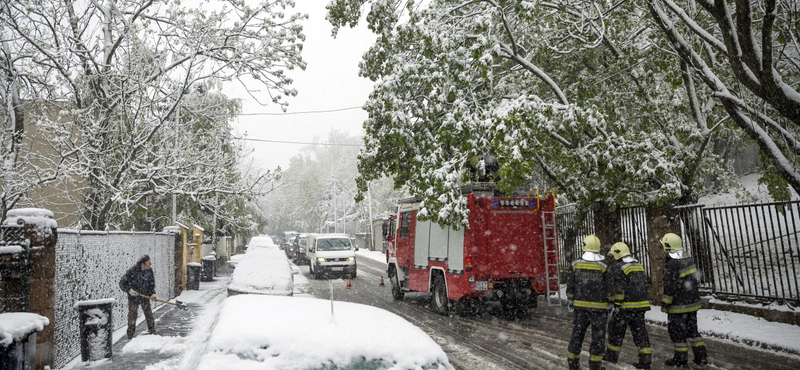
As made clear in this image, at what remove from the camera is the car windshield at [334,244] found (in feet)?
79.5

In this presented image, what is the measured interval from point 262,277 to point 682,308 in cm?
912

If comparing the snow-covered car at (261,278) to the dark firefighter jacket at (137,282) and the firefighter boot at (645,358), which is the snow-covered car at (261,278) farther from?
the firefighter boot at (645,358)

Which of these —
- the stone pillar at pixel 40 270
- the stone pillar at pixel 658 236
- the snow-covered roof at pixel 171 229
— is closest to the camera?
the stone pillar at pixel 40 270

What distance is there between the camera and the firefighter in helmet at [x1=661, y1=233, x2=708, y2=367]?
23.3 feet

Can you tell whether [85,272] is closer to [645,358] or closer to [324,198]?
[645,358]

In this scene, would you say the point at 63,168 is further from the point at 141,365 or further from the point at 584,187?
the point at 584,187

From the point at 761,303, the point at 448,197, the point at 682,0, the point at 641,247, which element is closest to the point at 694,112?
the point at 682,0

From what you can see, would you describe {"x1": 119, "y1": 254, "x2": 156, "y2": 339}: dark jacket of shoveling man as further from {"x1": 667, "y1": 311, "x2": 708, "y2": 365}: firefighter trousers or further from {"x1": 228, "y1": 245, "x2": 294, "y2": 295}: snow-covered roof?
{"x1": 667, "y1": 311, "x2": 708, "y2": 365}: firefighter trousers

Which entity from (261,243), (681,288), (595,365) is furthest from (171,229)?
(681,288)

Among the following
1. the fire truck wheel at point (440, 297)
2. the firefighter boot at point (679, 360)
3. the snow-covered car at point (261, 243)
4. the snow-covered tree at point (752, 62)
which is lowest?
the firefighter boot at point (679, 360)

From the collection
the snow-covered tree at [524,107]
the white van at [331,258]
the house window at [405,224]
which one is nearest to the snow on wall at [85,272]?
the snow-covered tree at [524,107]

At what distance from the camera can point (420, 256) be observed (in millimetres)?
13766

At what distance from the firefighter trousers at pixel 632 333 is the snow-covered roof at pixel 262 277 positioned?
758cm

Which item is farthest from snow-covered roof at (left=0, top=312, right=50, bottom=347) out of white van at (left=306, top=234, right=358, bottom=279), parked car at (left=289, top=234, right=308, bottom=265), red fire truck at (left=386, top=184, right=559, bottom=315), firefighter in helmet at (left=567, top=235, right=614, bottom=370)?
parked car at (left=289, top=234, right=308, bottom=265)
